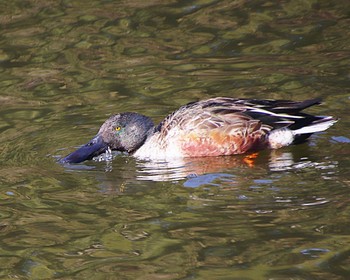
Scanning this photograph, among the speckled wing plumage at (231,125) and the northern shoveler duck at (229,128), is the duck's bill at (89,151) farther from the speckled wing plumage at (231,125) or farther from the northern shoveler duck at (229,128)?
the speckled wing plumage at (231,125)

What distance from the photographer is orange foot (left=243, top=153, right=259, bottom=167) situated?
8391mm

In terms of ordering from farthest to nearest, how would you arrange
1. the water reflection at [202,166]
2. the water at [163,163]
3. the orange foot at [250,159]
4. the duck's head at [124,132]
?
the duck's head at [124,132], the orange foot at [250,159], the water reflection at [202,166], the water at [163,163]

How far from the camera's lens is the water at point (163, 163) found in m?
6.30

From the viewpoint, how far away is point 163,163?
867 cm

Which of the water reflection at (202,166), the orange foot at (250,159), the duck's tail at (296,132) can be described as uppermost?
the duck's tail at (296,132)

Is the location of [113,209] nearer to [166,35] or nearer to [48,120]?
[48,120]

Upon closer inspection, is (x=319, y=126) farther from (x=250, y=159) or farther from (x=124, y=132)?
(x=124, y=132)

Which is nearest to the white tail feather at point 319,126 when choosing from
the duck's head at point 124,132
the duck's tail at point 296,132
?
the duck's tail at point 296,132

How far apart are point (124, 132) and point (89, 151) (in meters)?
0.51

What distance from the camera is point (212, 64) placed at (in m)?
11.1

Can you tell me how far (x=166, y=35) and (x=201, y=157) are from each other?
12.4ft

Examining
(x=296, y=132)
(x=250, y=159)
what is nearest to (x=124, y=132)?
(x=250, y=159)

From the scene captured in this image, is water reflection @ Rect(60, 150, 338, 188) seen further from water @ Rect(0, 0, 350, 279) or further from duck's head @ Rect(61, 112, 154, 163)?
duck's head @ Rect(61, 112, 154, 163)

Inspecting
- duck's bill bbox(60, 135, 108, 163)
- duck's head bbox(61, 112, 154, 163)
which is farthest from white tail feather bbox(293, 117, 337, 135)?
duck's bill bbox(60, 135, 108, 163)
